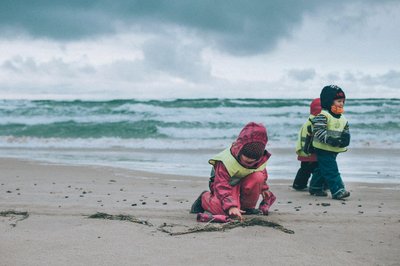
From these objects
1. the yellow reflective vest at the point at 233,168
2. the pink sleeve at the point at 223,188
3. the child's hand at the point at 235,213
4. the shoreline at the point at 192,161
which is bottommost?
the shoreline at the point at 192,161

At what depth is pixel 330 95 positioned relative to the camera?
24.8 ft

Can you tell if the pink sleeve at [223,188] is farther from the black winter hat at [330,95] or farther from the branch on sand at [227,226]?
the black winter hat at [330,95]

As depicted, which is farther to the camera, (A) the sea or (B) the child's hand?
(A) the sea

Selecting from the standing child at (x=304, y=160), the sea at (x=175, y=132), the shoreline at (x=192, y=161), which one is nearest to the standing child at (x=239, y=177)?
the standing child at (x=304, y=160)

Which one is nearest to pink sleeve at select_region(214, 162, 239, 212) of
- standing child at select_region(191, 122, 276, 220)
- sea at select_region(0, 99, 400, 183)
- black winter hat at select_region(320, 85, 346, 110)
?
standing child at select_region(191, 122, 276, 220)

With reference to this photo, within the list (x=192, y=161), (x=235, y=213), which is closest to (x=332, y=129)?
(x=235, y=213)

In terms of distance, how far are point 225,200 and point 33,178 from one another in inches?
191

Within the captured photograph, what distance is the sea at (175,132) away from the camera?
1271 centimetres

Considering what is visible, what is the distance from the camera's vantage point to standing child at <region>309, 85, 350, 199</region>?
7.48 meters

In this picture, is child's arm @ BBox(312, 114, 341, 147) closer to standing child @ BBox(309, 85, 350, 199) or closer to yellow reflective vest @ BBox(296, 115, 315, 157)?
standing child @ BBox(309, 85, 350, 199)

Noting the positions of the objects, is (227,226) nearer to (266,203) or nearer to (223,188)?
(223,188)

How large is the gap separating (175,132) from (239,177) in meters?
19.0

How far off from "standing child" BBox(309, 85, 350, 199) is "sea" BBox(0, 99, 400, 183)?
2405 millimetres

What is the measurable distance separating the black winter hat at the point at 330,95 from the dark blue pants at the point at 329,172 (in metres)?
0.61
